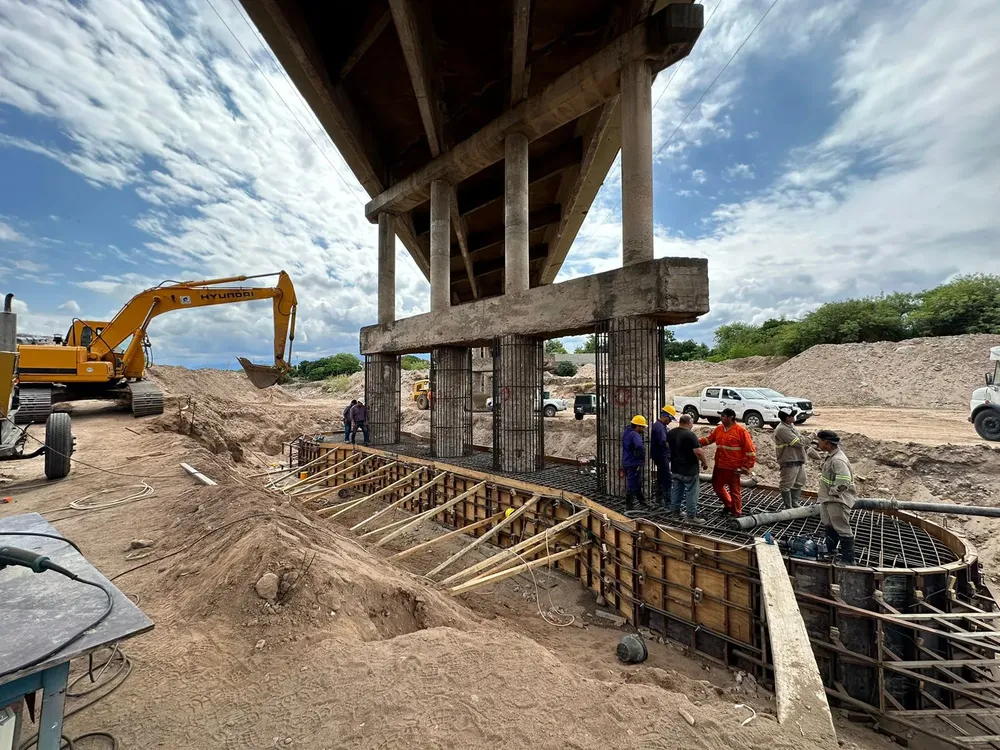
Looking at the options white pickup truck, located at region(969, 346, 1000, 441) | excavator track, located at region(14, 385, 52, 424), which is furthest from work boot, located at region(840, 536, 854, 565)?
excavator track, located at region(14, 385, 52, 424)

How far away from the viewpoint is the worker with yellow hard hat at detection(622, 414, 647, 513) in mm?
7137

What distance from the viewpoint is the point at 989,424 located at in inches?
462

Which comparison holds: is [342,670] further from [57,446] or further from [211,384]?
[211,384]

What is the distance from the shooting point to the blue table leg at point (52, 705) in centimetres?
168

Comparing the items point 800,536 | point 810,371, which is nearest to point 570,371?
point 810,371

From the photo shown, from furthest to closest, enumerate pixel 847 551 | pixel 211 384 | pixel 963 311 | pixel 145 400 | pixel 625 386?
pixel 211 384 → pixel 963 311 → pixel 145 400 → pixel 625 386 → pixel 847 551

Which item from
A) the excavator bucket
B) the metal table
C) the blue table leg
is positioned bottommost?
the blue table leg

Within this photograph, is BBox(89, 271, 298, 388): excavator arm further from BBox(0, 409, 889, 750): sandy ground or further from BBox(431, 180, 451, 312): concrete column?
BBox(0, 409, 889, 750): sandy ground

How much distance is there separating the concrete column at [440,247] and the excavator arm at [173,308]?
16.0ft

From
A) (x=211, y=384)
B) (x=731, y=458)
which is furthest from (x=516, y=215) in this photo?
(x=211, y=384)

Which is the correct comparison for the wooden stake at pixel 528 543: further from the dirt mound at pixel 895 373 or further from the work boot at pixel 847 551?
the dirt mound at pixel 895 373

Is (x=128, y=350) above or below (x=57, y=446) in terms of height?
above

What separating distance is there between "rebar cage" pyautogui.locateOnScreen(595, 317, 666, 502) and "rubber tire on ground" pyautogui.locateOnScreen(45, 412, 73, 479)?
10112mm

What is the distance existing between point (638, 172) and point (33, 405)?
16225mm
